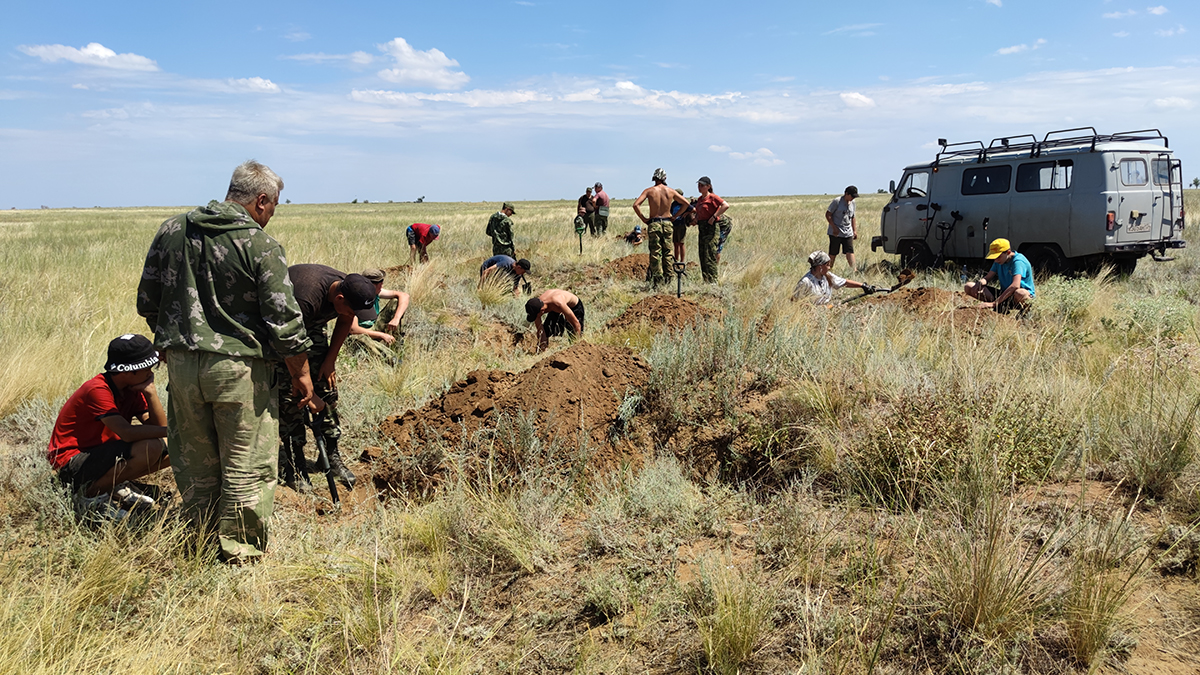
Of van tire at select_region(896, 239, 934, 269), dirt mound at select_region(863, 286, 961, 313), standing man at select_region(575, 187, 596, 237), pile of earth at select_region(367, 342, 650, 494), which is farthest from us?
standing man at select_region(575, 187, 596, 237)

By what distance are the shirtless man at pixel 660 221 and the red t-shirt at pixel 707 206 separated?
0.19 m

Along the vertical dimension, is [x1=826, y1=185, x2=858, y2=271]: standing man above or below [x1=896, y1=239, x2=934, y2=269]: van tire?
above

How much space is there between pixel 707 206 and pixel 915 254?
4.75 m

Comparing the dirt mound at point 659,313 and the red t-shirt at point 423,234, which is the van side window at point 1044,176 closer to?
the dirt mound at point 659,313

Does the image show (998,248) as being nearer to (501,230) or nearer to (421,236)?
(501,230)

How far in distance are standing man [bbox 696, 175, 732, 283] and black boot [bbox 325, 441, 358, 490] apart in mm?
7552

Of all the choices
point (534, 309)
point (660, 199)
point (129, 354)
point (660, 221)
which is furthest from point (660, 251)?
point (129, 354)

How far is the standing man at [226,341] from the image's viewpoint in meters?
Answer: 3.11

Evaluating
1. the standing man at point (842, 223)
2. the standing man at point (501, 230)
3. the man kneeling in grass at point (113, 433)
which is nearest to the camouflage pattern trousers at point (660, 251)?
the standing man at point (501, 230)

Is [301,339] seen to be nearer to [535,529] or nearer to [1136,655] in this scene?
[535,529]

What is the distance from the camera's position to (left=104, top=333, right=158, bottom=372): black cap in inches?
152

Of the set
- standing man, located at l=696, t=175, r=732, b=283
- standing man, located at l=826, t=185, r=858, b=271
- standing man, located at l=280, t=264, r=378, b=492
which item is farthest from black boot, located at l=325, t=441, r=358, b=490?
standing man, located at l=826, t=185, r=858, b=271

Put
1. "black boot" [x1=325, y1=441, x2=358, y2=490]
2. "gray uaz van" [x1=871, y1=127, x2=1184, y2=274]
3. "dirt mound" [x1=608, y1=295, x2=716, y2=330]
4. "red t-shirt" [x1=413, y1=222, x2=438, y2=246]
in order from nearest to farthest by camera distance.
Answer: "black boot" [x1=325, y1=441, x2=358, y2=490] → "dirt mound" [x1=608, y1=295, x2=716, y2=330] → "gray uaz van" [x1=871, y1=127, x2=1184, y2=274] → "red t-shirt" [x1=413, y1=222, x2=438, y2=246]

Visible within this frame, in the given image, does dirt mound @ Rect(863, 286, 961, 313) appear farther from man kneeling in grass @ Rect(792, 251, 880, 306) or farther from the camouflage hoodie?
the camouflage hoodie
